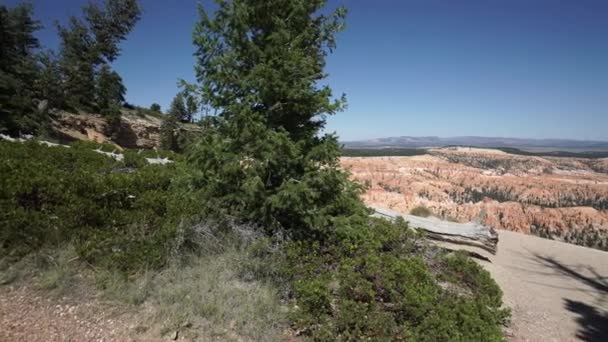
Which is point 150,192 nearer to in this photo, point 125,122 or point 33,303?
point 33,303

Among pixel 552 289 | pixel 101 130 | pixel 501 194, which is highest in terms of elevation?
pixel 101 130

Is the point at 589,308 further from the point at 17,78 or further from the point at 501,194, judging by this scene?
the point at 501,194

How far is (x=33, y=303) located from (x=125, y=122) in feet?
81.2

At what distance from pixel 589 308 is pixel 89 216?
992 cm

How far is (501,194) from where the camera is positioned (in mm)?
40125

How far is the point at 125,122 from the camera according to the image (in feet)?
78.9

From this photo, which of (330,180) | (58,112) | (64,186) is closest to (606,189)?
(330,180)

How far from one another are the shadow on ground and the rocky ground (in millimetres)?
3273

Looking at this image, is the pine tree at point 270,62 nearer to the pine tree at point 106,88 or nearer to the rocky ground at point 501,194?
the rocky ground at point 501,194

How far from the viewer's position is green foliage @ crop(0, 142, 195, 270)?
12.0 ft

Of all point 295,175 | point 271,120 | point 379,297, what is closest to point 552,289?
point 379,297

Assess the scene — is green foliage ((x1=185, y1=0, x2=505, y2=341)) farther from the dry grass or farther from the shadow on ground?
the shadow on ground

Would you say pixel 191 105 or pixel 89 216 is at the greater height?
pixel 191 105

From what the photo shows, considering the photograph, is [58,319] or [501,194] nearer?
[58,319]
